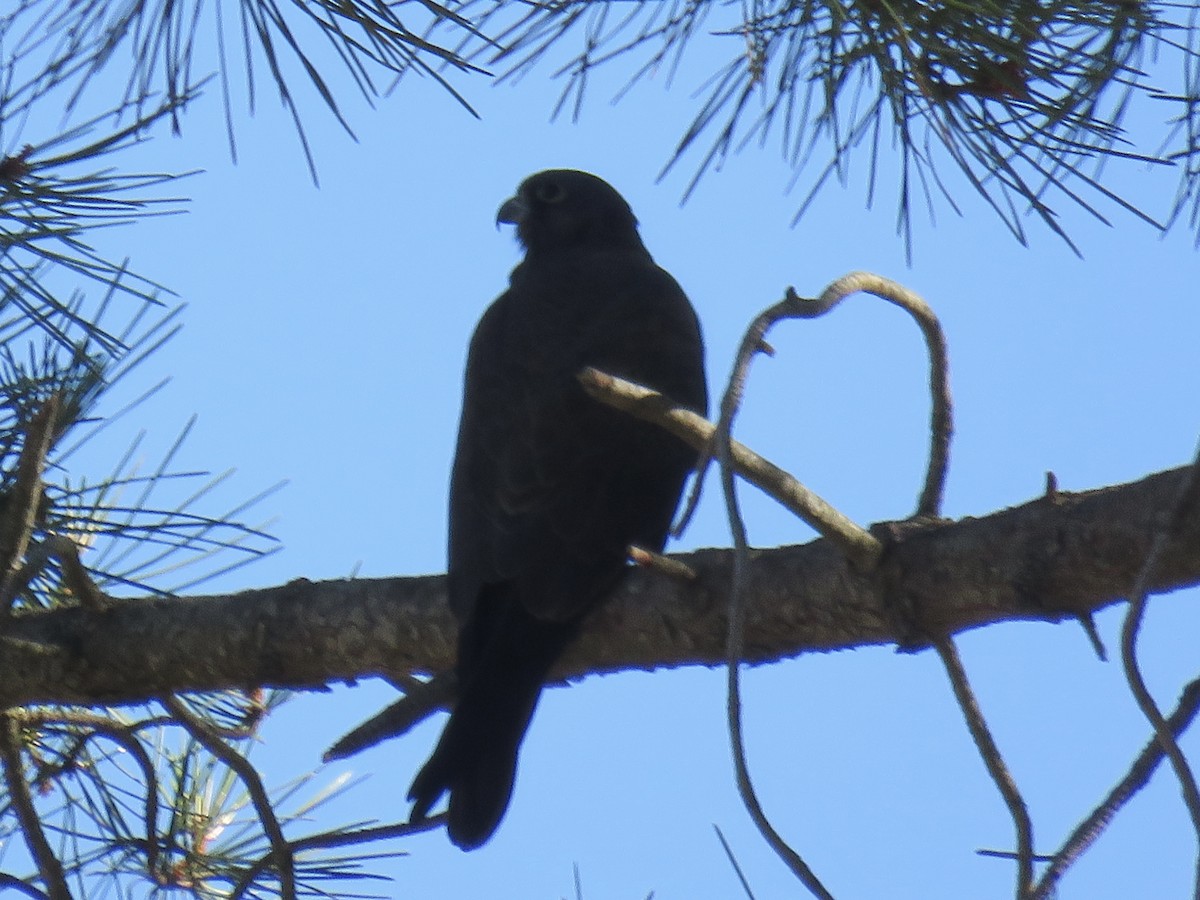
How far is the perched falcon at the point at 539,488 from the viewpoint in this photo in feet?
8.19

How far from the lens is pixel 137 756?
237 centimetres

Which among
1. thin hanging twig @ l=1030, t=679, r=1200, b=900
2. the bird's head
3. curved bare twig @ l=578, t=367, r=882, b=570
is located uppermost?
the bird's head

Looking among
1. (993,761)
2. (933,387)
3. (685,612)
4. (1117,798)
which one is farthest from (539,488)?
(1117,798)

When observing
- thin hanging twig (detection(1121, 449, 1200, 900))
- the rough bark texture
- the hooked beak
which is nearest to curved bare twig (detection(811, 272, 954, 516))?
the rough bark texture

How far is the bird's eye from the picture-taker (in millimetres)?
3963

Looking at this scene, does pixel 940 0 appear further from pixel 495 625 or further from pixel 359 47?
pixel 495 625

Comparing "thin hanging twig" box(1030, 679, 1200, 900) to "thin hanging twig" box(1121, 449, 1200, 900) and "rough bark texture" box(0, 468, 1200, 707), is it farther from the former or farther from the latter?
"rough bark texture" box(0, 468, 1200, 707)

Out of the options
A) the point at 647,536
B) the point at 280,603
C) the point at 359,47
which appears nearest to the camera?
the point at 359,47

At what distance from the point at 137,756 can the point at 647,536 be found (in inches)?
36.9

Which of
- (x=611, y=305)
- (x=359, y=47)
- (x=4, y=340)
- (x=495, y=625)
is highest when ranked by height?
(x=611, y=305)

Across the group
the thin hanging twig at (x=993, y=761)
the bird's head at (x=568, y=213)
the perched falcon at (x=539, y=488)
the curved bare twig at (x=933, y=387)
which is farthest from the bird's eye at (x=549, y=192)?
the thin hanging twig at (x=993, y=761)

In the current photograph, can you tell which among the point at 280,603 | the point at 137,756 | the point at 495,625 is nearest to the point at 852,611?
the point at 495,625

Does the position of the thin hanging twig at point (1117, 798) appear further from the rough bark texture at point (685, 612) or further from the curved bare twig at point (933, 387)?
the curved bare twig at point (933, 387)

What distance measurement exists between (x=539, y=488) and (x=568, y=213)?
1401 millimetres
